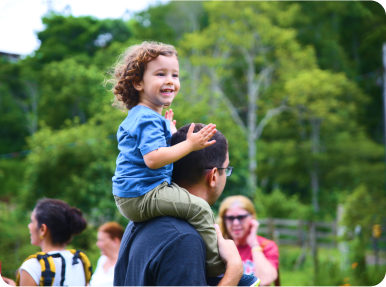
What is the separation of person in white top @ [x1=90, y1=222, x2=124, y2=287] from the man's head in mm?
2216

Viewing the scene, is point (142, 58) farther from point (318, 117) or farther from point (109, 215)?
point (318, 117)

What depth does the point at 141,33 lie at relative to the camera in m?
23.4

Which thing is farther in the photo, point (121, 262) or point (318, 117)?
point (318, 117)

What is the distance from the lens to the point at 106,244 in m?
3.83

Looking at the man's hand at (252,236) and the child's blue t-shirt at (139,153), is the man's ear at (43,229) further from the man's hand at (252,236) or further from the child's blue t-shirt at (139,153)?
the man's hand at (252,236)

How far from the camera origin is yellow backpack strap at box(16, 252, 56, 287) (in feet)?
7.98

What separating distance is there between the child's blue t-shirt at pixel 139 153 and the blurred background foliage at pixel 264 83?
15869 millimetres

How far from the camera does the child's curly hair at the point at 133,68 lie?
67.5 inches

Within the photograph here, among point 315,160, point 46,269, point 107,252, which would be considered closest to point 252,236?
point 107,252

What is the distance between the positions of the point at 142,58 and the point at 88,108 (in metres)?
18.8

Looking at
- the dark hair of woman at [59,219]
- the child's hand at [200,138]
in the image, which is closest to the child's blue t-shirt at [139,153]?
the child's hand at [200,138]

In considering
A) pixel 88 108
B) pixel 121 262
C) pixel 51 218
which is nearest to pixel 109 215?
pixel 51 218

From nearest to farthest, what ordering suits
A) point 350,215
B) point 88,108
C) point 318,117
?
point 350,215 < point 88,108 < point 318,117

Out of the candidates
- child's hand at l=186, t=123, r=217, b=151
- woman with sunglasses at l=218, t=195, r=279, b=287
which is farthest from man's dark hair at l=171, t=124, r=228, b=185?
woman with sunglasses at l=218, t=195, r=279, b=287
